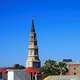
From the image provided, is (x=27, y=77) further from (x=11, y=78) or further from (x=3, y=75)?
(x=3, y=75)

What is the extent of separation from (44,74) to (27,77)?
1992 centimetres

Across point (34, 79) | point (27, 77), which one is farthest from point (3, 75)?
point (27, 77)

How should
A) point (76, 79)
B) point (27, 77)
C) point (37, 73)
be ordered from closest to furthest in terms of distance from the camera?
point (76, 79), point (27, 77), point (37, 73)

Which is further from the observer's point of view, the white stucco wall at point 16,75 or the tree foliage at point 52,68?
the tree foliage at point 52,68

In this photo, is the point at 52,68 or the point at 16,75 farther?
the point at 52,68

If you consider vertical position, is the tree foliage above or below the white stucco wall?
above

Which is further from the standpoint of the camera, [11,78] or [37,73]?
[37,73]

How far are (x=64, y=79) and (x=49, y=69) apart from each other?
3305 centimetres

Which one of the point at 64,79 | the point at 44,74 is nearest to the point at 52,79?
the point at 64,79

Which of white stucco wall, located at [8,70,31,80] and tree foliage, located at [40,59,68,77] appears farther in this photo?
tree foliage, located at [40,59,68,77]

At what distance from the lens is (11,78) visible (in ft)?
424

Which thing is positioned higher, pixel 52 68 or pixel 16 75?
pixel 52 68

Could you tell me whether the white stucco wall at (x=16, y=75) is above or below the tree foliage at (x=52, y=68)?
below

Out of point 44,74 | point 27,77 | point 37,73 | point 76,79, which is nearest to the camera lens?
point 76,79
